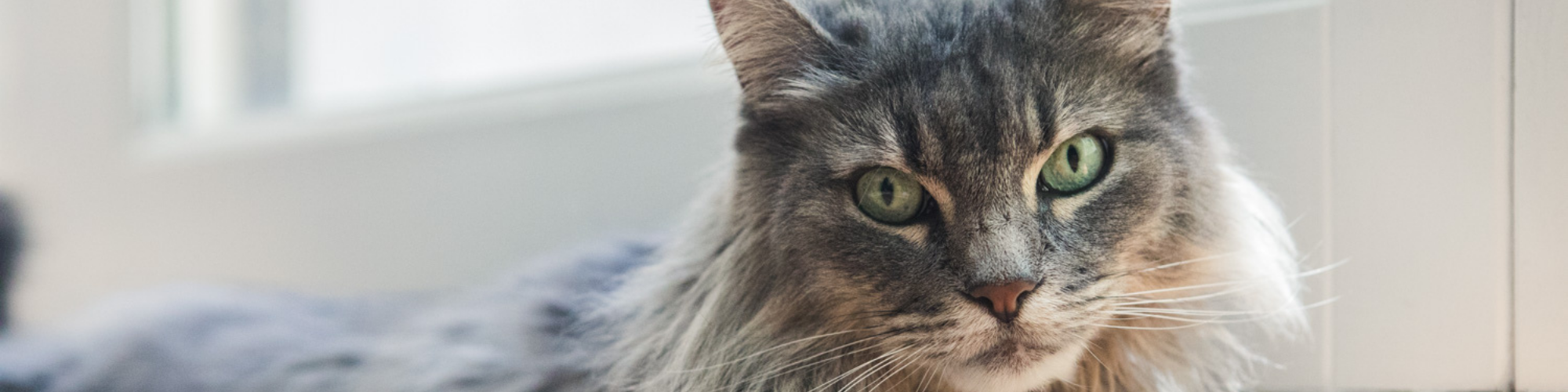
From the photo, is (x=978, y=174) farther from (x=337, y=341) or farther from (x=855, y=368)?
(x=337, y=341)

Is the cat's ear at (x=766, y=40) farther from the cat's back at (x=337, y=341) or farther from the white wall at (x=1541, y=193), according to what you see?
the white wall at (x=1541, y=193)

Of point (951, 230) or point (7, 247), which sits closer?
point (951, 230)

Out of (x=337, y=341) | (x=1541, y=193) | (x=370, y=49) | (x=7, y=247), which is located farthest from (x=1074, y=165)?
(x=7, y=247)

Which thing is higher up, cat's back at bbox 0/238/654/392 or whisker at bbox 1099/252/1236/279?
whisker at bbox 1099/252/1236/279

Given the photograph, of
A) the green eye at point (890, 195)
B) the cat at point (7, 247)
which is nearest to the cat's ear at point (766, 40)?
the green eye at point (890, 195)

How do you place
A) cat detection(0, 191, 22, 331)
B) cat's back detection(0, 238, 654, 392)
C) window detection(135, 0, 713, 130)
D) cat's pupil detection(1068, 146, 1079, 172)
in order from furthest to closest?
1. cat detection(0, 191, 22, 331)
2. window detection(135, 0, 713, 130)
3. cat's back detection(0, 238, 654, 392)
4. cat's pupil detection(1068, 146, 1079, 172)

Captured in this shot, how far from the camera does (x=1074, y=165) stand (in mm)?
911

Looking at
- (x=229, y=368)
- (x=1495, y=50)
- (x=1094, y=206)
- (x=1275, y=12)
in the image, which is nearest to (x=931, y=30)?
(x=1094, y=206)

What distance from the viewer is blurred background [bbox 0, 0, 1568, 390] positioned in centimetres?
90

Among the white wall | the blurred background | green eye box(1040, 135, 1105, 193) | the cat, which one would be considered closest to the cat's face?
green eye box(1040, 135, 1105, 193)

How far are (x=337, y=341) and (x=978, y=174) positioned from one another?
0.94 meters

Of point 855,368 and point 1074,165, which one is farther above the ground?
point 1074,165

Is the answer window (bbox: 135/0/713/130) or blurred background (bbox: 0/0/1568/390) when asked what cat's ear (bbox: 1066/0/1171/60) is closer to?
blurred background (bbox: 0/0/1568/390)

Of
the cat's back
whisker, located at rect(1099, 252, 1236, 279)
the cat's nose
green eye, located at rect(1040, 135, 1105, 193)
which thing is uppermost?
green eye, located at rect(1040, 135, 1105, 193)
